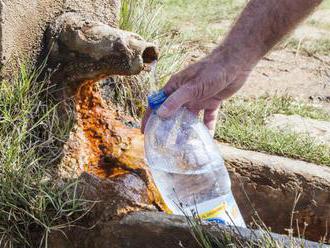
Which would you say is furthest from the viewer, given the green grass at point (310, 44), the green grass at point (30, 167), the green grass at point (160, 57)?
the green grass at point (310, 44)

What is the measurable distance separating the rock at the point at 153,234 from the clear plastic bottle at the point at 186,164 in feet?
1.13

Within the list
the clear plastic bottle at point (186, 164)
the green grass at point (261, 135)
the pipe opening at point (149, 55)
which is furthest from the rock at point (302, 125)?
the pipe opening at point (149, 55)

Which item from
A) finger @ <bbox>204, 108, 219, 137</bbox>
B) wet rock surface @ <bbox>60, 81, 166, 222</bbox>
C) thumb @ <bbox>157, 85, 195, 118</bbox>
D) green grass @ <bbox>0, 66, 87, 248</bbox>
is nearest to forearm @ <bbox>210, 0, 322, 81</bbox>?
thumb @ <bbox>157, 85, 195, 118</bbox>

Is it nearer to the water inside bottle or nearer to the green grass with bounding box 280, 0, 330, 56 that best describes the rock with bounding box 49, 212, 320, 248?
the water inside bottle

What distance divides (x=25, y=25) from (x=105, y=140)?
0.69m

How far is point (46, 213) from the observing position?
319cm

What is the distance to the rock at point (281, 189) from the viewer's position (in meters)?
3.95

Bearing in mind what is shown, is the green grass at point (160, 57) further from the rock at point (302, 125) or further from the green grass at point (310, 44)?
the green grass at point (310, 44)

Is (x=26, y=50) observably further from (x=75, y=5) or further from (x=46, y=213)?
(x=46, y=213)

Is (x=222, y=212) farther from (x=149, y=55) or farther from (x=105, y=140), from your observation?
(x=105, y=140)

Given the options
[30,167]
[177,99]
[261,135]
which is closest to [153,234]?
[177,99]

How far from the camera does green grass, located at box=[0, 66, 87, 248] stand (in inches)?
125

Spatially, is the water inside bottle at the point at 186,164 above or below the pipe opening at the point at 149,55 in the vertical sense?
below

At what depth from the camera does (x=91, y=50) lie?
11.3 ft
